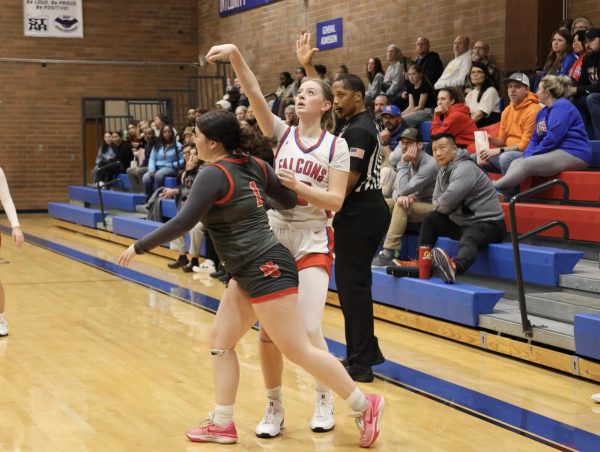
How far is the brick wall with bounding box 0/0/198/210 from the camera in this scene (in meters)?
17.6

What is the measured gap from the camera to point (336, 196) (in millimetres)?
3961

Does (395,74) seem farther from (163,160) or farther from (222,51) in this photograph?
(222,51)

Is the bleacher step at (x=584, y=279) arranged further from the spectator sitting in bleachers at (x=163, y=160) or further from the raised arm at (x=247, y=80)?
the spectator sitting in bleachers at (x=163, y=160)

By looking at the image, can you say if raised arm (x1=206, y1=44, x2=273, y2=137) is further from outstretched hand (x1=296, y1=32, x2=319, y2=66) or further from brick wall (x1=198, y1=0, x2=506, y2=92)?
brick wall (x1=198, y1=0, x2=506, y2=92)

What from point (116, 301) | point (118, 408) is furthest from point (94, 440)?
point (116, 301)

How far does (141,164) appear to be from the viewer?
1511cm

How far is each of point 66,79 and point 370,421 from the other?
15408 millimetres

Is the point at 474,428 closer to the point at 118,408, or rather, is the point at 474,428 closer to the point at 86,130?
the point at 118,408

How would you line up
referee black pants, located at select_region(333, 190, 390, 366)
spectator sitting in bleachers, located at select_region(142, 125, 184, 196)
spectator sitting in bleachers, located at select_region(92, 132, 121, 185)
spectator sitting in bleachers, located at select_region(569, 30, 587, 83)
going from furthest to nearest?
spectator sitting in bleachers, located at select_region(92, 132, 121, 185)
spectator sitting in bleachers, located at select_region(142, 125, 184, 196)
spectator sitting in bleachers, located at select_region(569, 30, 587, 83)
referee black pants, located at select_region(333, 190, 390, 366)

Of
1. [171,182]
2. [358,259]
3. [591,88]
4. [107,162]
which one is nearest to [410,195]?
[591,88]

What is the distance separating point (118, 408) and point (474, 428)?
69.8 inches

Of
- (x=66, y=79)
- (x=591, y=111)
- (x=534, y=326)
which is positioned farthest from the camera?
(x=66, y=79)

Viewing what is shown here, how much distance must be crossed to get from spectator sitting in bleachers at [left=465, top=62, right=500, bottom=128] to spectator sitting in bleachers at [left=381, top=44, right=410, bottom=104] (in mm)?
1834

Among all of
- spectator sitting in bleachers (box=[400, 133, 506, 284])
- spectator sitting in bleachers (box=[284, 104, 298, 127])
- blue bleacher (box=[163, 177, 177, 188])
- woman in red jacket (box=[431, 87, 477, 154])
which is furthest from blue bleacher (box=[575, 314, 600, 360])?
blue bleacher (box=[163, 177, 177, 188])
